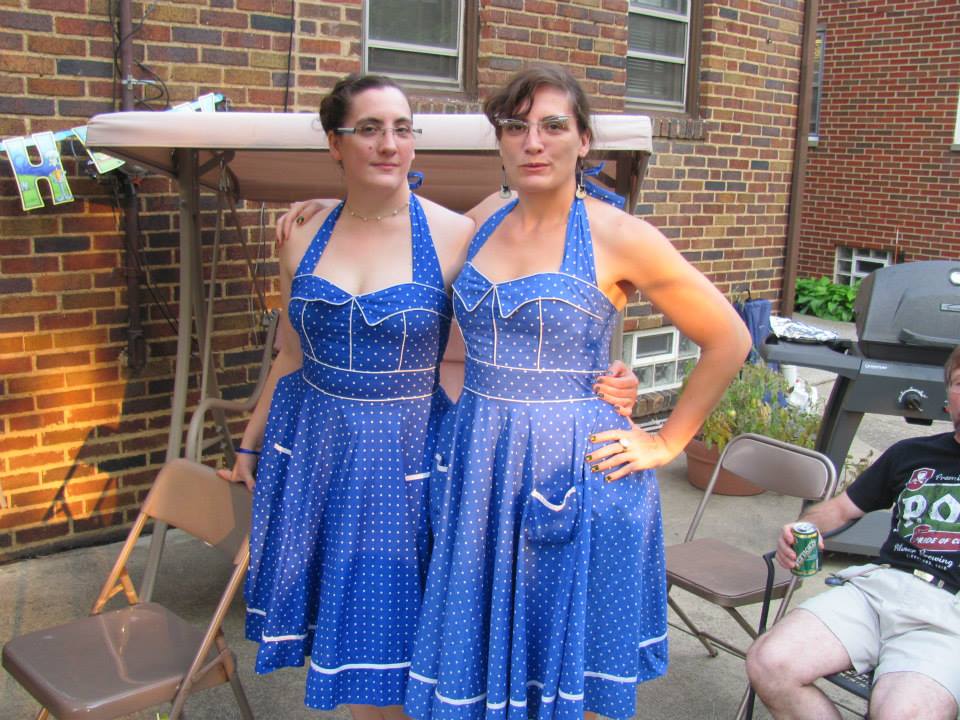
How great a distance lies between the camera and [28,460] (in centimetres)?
439

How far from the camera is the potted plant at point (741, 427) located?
556cm

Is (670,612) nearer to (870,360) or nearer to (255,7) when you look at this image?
(870,360)

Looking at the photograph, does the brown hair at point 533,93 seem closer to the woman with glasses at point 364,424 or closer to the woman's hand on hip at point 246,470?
the woman with glasses at point 364,424

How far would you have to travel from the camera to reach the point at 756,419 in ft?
18.4

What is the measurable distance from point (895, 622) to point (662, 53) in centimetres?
493

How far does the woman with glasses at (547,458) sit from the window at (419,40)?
10.5 ft

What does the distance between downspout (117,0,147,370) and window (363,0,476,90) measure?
138cm

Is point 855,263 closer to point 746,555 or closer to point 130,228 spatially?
point 746,555

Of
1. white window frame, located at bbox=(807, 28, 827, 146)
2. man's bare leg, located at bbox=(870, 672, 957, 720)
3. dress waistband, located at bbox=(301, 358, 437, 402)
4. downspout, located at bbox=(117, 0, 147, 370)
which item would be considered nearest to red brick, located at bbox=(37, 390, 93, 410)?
downspout, located at bbox=(117, 0, 147, 370)

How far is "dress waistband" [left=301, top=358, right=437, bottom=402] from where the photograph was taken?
8.40ft

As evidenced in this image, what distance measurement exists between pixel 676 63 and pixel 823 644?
499 cm

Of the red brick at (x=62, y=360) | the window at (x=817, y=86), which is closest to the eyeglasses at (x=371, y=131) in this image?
the red brick at (x=62, y=360)

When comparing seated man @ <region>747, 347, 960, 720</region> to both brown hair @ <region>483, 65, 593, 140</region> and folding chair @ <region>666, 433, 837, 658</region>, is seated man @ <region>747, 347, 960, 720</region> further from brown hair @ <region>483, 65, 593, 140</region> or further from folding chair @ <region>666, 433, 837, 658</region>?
brown hair @ <region>483, 65, 593, 140</region>

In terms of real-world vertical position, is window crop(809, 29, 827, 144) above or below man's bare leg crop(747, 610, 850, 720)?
above
